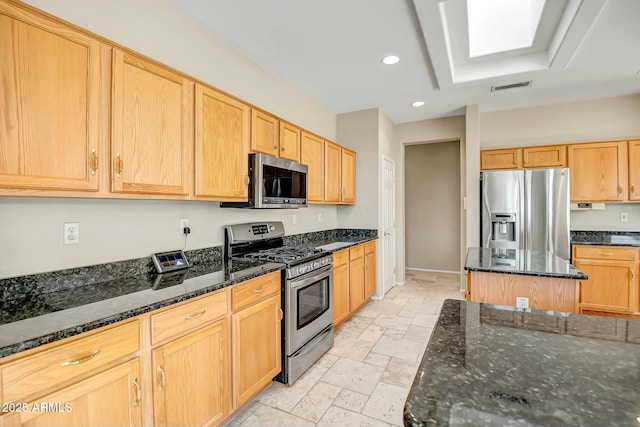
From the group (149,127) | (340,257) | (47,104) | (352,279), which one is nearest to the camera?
(47,104)

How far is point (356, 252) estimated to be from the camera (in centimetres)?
373

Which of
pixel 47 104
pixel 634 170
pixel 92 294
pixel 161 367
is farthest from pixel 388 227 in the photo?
pixel 47 104

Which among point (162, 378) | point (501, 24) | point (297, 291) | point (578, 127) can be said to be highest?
point (501, 24)

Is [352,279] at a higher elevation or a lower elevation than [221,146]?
lower

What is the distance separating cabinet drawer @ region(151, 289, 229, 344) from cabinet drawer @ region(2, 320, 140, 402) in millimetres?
100

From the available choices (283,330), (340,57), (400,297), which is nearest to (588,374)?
(283,330)

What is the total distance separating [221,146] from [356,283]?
235 cm

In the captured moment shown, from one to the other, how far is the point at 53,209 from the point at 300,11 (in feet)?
6.72

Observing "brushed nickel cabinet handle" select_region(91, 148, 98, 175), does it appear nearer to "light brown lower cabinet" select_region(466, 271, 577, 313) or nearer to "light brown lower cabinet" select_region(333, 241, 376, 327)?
"light brown lower cabinet" select_region(333, 241, 376, 327)

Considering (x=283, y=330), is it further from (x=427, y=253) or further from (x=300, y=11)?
(x=427, y=253)

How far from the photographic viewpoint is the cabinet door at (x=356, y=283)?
3598mm

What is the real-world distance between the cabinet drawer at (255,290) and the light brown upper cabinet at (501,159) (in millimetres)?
3675

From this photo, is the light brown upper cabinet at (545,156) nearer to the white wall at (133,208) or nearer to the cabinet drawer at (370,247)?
the cabinet drawer at (370,247)

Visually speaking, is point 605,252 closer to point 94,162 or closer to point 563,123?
point 563,123
